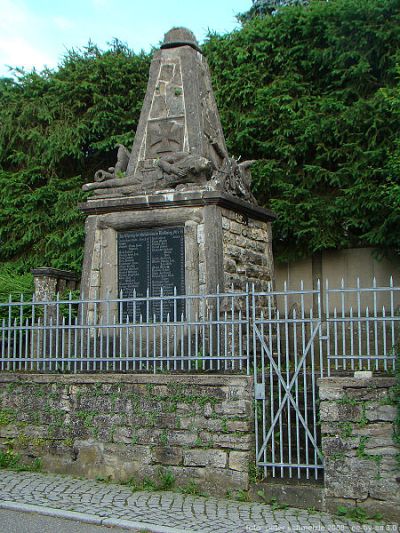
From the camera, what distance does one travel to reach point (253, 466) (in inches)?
241

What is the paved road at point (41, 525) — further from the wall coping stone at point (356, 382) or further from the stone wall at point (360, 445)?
the wall coping stone at point (356, 382)

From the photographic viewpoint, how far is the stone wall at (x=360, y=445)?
18.1 ft

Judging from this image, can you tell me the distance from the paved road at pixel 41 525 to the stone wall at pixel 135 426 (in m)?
1.17

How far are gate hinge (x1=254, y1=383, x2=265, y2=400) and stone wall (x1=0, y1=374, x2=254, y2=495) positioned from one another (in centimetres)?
9

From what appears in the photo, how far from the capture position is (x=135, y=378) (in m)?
6.66

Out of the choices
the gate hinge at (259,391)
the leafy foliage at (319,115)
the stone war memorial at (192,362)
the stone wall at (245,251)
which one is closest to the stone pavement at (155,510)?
the stone war memorial at (192,362)

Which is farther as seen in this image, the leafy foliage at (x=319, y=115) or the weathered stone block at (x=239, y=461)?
the leafy foliage at (x=319, y=115)

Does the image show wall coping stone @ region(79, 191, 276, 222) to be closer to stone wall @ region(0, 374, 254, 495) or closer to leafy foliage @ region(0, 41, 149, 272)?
stone wall @ region(0, 374, 254, 495)

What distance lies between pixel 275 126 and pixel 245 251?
489cm

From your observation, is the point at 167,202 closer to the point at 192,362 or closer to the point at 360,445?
the point at 192,362

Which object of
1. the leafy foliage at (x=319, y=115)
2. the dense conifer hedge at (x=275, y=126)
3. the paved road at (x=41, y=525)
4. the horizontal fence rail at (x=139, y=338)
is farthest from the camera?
the dense conifer hedge at (x=275, y=126)

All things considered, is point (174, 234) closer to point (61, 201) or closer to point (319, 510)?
point (319, 510)

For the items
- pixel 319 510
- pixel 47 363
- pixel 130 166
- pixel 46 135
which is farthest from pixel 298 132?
→ pixel 319 510

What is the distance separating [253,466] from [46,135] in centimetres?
1035
